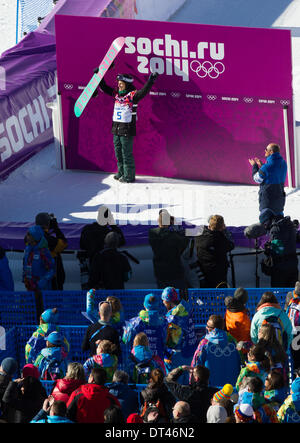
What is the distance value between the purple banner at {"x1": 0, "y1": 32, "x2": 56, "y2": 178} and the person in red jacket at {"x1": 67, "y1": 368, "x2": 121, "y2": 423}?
8.09 meters

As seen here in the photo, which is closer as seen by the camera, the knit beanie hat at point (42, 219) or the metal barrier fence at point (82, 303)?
the metal barrier fence at point (82, 303)

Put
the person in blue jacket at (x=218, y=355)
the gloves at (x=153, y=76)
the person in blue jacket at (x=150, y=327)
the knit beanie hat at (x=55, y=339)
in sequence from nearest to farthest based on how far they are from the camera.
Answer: the person in blue jacket at (x=218, y=355) < the knit beanie hat at (x=55, y=339) < the person in blue jacket at (x=150, y=327) < the gloves at (x=153, y=76)

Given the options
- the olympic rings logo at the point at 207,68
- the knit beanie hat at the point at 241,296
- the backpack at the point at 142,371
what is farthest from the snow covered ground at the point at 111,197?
the backpack at the point at 142,371

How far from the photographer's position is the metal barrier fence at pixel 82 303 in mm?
10781

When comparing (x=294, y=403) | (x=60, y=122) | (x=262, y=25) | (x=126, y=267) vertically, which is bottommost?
(x=294, y=403)

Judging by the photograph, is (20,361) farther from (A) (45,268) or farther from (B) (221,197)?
(B) (221,197)

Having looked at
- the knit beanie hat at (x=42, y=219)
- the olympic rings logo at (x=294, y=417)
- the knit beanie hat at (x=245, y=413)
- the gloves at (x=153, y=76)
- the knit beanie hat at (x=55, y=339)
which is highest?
the gloves at (x=153, y=76)

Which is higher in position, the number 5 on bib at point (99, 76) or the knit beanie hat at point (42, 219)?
the number 5 on bib at point (99, 76)

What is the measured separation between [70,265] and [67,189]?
2.91 m

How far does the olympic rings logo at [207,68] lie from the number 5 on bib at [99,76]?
1068mm

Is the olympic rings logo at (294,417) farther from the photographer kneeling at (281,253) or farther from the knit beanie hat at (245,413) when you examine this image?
the photographer kneeling at (281,253)

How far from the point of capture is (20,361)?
10.5 metres
